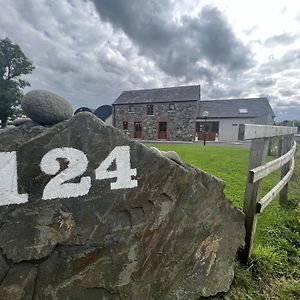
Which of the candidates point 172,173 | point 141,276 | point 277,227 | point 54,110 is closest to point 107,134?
point 54,110

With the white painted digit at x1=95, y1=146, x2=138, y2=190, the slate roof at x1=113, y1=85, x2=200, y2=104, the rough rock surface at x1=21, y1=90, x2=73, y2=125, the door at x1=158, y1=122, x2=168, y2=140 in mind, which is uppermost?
the slate roof at x1=113, y1=85, x2=200, y2=104

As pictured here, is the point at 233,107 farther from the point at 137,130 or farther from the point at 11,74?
the point at 11,74

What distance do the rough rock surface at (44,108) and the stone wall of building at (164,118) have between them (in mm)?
29889

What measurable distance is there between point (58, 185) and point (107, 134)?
19.1 inches

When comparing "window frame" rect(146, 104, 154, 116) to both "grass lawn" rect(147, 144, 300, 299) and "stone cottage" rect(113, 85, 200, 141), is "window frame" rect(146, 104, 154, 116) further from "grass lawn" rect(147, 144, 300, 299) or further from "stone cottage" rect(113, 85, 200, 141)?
"grass lawn" rect(147, 144, 300, 299)

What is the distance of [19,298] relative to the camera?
162 cm

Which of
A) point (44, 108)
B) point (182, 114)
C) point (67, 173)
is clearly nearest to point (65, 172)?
point (67, 173)

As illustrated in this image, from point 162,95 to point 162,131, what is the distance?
17.0 ft

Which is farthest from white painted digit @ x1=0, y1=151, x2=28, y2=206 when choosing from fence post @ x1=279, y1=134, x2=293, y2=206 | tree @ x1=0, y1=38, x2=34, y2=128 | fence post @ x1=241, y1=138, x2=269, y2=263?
tree @ x1=0, y1=38, x2=34, y2=128

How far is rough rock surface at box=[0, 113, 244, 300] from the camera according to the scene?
1.58 metres

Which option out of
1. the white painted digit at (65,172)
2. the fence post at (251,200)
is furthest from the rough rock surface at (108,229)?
the fence post at (251,200)

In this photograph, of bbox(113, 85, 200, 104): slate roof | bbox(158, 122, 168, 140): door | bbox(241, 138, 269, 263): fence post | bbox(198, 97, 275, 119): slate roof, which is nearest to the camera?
bbox(241, 138, 269, 263): fence post

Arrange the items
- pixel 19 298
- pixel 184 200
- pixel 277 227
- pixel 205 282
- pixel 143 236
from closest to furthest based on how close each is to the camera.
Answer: pixel 19 298
pixel 143 236
pixel 184 200
pixel 205 282
pixel 277 227

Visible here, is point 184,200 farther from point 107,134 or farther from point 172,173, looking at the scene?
point 107,134
